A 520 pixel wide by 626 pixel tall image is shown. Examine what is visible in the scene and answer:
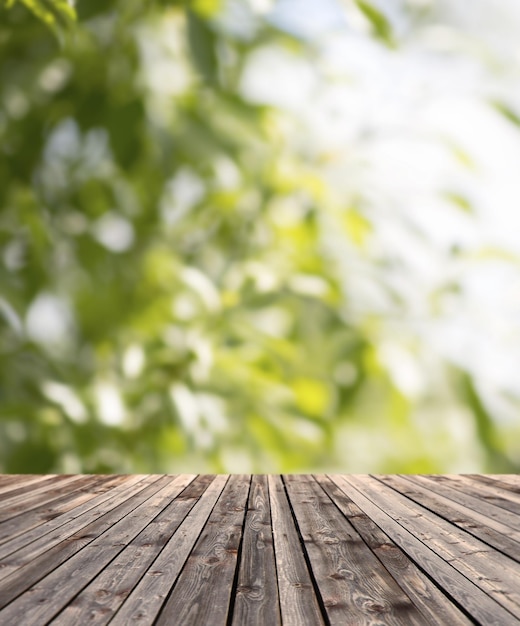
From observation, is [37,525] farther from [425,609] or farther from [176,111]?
[176,111]

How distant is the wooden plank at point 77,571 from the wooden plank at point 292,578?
0.26 meters

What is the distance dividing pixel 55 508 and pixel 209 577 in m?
0.63

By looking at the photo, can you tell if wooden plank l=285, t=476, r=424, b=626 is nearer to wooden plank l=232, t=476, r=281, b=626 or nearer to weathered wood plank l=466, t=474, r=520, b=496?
wooden plank l=232, t=476, r=281, b=626

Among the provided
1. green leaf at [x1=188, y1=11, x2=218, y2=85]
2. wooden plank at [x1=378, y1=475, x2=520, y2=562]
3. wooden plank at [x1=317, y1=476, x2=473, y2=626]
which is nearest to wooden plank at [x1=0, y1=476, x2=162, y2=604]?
wooden plank at [x1=317, y1=476, x2=473, y2=626]

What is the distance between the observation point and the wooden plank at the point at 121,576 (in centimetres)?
82

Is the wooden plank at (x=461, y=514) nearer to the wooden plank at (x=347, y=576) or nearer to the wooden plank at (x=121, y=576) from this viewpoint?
the wooden plank at (x=347, y=576)

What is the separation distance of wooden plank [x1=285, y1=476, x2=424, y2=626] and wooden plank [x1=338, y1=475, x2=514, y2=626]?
0.07 metres

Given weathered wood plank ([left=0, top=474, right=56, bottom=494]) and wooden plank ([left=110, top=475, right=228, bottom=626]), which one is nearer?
wooden plank ([left=110, top=475, right=228, bottom=626])

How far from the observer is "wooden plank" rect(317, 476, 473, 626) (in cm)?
81

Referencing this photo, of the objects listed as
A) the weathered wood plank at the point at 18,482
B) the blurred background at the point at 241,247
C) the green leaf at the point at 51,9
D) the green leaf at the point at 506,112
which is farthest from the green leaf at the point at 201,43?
the weathered wood plank at the point at 18,482

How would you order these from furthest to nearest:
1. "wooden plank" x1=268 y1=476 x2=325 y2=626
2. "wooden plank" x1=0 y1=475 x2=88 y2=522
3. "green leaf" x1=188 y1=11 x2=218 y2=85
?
"green leaf" x1=188 y1=11 x2=218 y2=85 → "wooden plank" x1=0 y1=475 x2=88 y2=522 → "wooden plank" x1=268 y1=476 x2=325 y2=626

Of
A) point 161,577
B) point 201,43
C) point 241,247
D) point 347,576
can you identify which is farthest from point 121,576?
point 201,43

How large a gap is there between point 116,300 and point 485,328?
3.52ft

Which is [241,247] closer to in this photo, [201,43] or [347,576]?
[201,43]
